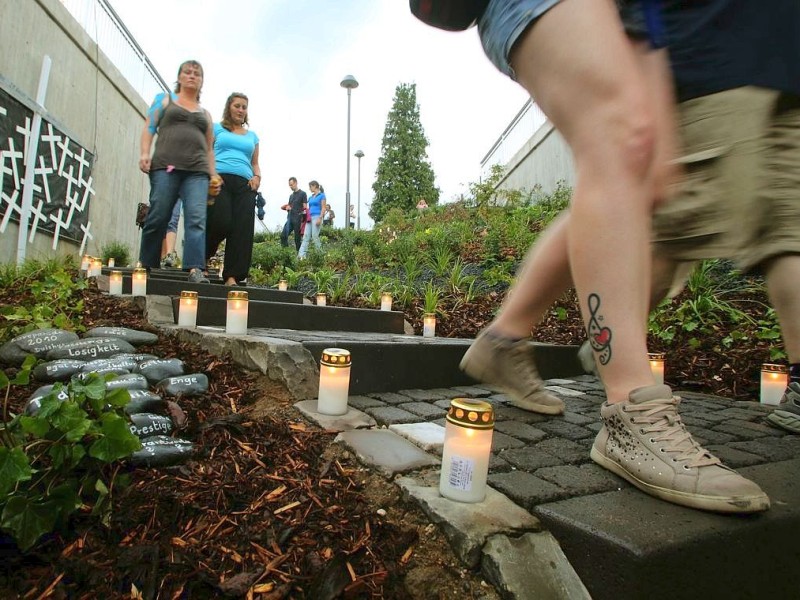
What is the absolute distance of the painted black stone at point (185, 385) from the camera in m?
1.76

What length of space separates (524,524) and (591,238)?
693 millimetres

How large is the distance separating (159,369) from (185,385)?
8.0 inches

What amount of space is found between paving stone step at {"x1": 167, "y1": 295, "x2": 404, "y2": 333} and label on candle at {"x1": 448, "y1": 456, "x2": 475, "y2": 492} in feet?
7.46

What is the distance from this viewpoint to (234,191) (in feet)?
15.4

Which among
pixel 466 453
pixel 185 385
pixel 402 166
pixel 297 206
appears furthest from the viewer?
pixel 402 166

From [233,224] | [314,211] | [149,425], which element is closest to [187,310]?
[149,425]

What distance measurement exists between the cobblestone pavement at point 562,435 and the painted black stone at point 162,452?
66 cm

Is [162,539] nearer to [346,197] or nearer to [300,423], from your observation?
[300,423]

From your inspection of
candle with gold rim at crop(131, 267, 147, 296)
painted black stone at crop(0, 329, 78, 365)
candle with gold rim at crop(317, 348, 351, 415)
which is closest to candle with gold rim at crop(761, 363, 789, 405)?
candle with gold rim at crop(317, 348, 351, 415)

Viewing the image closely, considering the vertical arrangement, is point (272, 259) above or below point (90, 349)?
above

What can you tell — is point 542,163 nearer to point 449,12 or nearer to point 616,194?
point 449,12

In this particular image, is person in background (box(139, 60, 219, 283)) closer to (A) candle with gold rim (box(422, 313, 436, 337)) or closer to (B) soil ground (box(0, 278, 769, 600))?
(A) candle with gold rim (box(422, 313, 436, 337))

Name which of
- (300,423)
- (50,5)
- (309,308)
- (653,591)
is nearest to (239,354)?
(300,423)

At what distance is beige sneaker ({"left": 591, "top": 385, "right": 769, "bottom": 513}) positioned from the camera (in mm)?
1040
